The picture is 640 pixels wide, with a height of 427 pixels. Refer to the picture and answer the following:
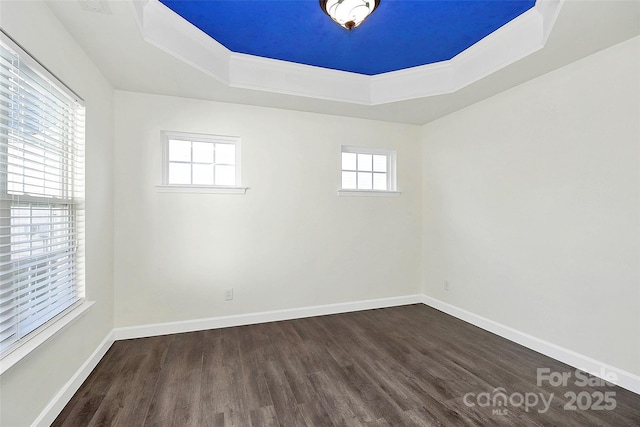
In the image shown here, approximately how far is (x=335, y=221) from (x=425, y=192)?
4.43 ft

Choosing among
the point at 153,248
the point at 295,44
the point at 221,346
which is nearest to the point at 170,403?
the point at 221,346

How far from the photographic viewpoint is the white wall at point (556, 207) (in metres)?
2.10

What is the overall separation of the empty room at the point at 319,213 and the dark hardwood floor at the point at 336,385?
0.07ft

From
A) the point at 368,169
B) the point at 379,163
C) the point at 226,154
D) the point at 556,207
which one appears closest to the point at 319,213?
the point at 368,169

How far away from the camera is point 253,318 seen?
3266mm

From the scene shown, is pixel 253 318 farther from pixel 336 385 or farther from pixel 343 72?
pixel 343 72

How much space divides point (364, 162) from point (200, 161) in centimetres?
198

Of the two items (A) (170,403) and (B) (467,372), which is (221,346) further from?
(B) (467,372)

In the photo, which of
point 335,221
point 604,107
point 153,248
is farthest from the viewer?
point 335,221

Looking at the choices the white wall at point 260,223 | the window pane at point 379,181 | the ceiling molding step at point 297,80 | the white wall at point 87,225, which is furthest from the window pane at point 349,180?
the white wall at point 87,225

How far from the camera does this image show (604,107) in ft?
7.19

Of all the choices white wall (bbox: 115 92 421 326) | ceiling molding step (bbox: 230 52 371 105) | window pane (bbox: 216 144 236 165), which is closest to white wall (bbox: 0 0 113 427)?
white wall (bbox: 115 92 421 326)

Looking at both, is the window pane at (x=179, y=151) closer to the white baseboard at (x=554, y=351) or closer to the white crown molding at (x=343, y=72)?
the white crown molding at (x=343, y=72)

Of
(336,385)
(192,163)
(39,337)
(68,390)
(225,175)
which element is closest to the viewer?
(39,337)
